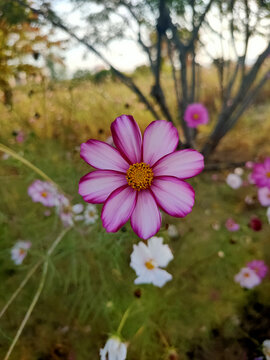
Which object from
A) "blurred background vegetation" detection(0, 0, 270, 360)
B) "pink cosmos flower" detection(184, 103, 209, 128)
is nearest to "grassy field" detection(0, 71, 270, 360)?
"blurred background vegetation" detection(0, 0, 270, 360)

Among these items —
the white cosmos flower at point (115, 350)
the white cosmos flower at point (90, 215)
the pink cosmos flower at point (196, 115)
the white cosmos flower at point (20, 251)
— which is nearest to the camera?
the white cosmos flower at point (115, 350)

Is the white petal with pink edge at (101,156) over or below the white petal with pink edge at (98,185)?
over

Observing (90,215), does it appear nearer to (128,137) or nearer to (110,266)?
(110,266)

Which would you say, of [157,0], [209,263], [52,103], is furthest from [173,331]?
[52,103]

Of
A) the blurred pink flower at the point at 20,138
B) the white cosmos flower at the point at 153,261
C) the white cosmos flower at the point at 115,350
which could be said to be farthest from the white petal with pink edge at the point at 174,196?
the blurred pink flower at the point at 20,138

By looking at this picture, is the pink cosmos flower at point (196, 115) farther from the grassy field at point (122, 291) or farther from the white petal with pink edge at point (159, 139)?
the white petal with pink edge at point (159, 139)

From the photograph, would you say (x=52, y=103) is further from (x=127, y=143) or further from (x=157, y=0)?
(x=127, y=143)
